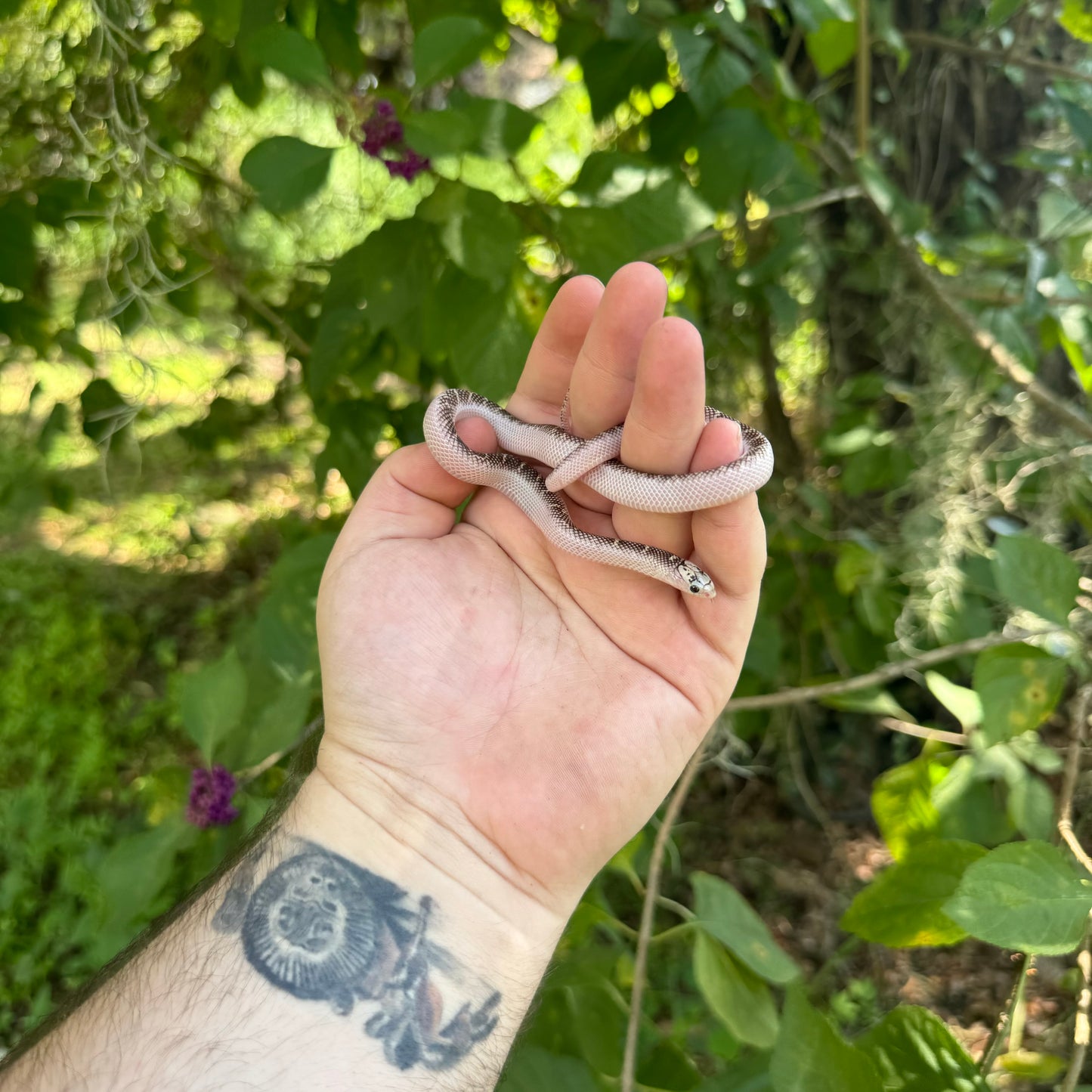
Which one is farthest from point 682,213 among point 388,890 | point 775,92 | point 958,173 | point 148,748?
point 148,748

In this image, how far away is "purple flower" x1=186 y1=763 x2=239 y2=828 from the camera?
221 centimetres

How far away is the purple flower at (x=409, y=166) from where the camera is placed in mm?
2295

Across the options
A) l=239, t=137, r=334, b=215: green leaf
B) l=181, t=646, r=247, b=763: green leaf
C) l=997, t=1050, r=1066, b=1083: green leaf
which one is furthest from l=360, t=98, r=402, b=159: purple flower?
l=997, t=1050, r=1066, b=1083: green leaf

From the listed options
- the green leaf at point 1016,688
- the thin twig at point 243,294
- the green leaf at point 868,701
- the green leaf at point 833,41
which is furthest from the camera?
the thin twig at point 243,294

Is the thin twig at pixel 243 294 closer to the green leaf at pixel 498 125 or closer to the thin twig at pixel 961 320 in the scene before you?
the green leaf at pixel 498 125

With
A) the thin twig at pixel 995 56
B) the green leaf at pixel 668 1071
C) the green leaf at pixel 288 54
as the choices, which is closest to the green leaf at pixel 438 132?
the green leaf at pixel 288 54

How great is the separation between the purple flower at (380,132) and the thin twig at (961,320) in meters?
1.80

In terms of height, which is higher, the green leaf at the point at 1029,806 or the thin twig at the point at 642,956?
the thin twig at the point at 642,956

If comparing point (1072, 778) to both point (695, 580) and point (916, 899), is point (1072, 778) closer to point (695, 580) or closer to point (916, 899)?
point (916, 899)

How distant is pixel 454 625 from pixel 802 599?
2.69 meters

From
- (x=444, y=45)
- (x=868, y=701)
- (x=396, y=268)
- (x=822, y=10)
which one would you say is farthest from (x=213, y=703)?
(x=822, y=10)

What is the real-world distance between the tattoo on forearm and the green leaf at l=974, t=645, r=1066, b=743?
1.43m

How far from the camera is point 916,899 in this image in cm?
185

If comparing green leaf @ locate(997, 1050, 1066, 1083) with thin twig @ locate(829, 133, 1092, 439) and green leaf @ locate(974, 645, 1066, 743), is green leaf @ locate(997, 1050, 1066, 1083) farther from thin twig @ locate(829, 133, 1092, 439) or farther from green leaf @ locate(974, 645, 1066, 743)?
thin twig @ locate(829, 133, 1092, 439)
